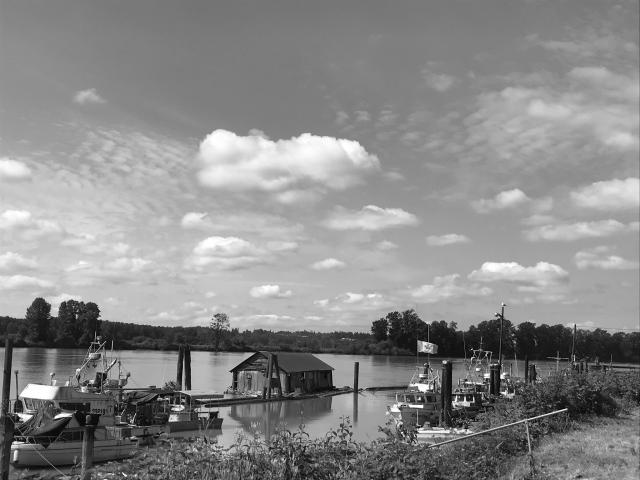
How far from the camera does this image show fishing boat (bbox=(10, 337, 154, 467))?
96.7 ft

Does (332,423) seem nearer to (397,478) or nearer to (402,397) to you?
(402,397)

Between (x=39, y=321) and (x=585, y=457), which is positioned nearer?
(x=585, y=457)

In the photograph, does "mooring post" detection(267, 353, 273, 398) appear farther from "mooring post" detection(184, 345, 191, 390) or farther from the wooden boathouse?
"mooring post" detection(184, 345, 191, 390)

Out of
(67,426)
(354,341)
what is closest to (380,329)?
(354,341)

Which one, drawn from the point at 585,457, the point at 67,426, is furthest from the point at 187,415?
the point at 585,457

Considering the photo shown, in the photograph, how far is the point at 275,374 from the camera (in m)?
62.5

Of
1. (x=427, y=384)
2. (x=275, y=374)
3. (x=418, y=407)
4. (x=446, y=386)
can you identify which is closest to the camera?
(x=446, y=386)

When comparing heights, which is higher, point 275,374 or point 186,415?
point 275,374

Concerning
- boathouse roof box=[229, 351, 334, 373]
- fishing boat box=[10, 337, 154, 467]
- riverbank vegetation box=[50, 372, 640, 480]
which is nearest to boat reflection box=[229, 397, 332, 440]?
boathouse roof box=[229, 351, 334, 373]

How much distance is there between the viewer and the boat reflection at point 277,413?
46.2m

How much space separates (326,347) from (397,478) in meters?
187

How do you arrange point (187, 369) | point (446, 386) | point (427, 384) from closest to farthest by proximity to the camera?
point (446, 386)
point (427, 384)
point (187, 369)

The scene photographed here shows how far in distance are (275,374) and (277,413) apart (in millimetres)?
11102

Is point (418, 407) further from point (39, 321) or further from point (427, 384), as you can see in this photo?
point (39, 321)
